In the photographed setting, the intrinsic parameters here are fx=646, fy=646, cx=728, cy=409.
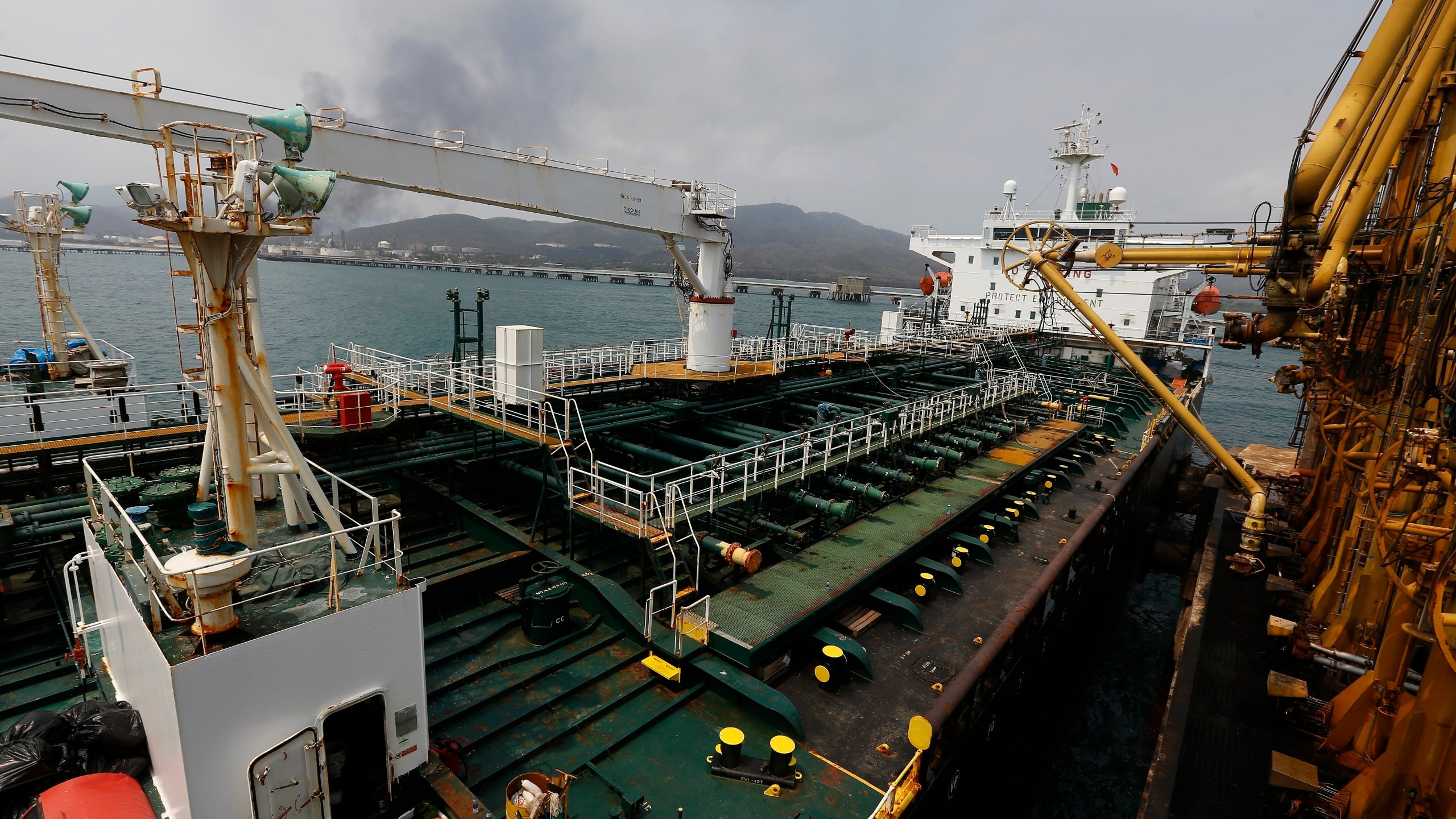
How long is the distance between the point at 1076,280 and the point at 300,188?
164 ft

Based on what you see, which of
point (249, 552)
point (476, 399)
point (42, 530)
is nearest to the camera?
point (249, 552)

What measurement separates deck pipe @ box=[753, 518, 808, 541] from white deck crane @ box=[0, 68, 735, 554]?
760 cm

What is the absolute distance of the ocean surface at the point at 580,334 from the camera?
1764cm

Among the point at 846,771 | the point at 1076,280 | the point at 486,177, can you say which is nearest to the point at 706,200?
the point at 486,177

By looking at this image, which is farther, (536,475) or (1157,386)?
(1157,386)

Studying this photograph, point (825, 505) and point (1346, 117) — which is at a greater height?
point (1346, 117)

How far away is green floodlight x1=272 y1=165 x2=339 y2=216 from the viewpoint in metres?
7.09

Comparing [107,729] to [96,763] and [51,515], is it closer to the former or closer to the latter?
[96,763]

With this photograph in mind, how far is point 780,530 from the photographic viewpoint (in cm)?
1429

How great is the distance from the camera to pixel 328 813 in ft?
22.8

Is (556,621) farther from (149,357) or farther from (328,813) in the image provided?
(149,357)

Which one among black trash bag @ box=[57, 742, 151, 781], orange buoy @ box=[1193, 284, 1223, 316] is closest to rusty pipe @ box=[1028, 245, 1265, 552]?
black trash bag @ box=[57, 742, 151, 781]

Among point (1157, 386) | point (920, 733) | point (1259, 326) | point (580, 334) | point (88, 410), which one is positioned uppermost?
point (1259, 326)

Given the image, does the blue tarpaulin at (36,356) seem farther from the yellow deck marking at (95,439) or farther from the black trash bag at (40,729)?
the black trash bag at (40,729)
